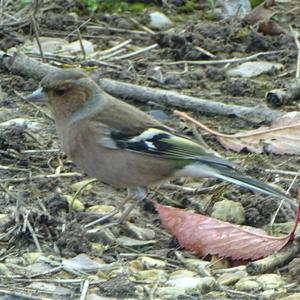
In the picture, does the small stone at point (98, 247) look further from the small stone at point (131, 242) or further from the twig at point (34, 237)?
the twig at point (34, 237)

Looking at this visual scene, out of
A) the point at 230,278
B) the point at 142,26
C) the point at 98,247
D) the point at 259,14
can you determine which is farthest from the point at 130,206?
the point at 259,14

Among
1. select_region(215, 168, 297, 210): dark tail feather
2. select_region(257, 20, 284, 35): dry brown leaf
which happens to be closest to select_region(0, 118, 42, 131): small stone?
select_region(215, 168, 297, 210): dark tail feather

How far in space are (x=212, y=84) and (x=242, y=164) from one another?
53.8 inches

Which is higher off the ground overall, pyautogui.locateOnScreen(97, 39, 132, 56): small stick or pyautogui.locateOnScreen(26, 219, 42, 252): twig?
pyautogui.locateOnScreen(26, 219, 42, 252): twig

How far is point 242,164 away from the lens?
6238 mm

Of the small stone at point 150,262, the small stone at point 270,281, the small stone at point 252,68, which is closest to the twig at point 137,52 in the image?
the small stone at point 252,68

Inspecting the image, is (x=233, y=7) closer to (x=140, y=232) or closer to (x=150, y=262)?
(x=140, y=232)

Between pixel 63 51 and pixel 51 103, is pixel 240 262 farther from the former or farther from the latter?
pixel 63 51

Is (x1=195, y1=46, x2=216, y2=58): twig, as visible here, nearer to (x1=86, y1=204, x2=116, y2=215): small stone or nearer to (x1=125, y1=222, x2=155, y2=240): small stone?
(x1=86, y1=204, x2=116, y2=215): small stone

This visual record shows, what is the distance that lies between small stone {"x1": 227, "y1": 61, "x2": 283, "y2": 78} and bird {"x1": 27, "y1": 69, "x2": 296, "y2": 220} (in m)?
1.97

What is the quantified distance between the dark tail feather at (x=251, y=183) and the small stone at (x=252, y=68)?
88.2 inches

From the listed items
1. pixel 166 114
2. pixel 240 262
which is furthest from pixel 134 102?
pixel 240 262

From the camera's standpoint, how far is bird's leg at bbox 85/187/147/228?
215 inches

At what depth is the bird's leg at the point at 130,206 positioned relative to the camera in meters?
5.47
